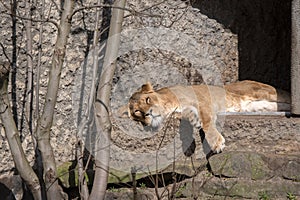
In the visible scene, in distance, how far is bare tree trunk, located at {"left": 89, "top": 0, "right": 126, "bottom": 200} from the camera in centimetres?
333

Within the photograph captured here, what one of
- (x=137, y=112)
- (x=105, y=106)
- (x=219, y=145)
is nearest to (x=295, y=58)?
(x=219, y=145)

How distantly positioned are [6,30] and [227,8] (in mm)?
1912

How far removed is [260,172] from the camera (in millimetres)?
3623

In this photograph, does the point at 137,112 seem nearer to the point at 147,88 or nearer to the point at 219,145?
the point at 147,88

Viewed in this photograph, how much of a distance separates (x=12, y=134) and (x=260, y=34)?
2.76 metres

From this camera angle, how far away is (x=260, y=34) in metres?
5.22

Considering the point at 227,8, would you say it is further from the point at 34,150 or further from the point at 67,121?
the point at 34,150

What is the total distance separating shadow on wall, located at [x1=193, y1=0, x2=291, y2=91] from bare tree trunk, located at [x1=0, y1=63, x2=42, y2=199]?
2.13 meters

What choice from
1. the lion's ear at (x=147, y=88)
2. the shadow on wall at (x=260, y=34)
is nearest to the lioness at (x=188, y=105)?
the lion's ear at (x=147, y=88)

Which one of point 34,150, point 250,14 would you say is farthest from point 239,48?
point 34,150

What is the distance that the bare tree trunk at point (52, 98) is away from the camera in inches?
122

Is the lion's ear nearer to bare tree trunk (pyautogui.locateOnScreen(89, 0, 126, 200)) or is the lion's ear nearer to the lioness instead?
the lioness

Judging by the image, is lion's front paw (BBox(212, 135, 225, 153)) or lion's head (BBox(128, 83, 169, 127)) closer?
lion's front paw (BBox(212, 135, 225, 153))

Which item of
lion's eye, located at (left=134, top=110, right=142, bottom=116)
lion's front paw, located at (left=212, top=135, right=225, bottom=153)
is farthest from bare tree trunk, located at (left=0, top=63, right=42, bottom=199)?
lion's front paw, located at (left=212, top=135, right=225, bottom=153)
